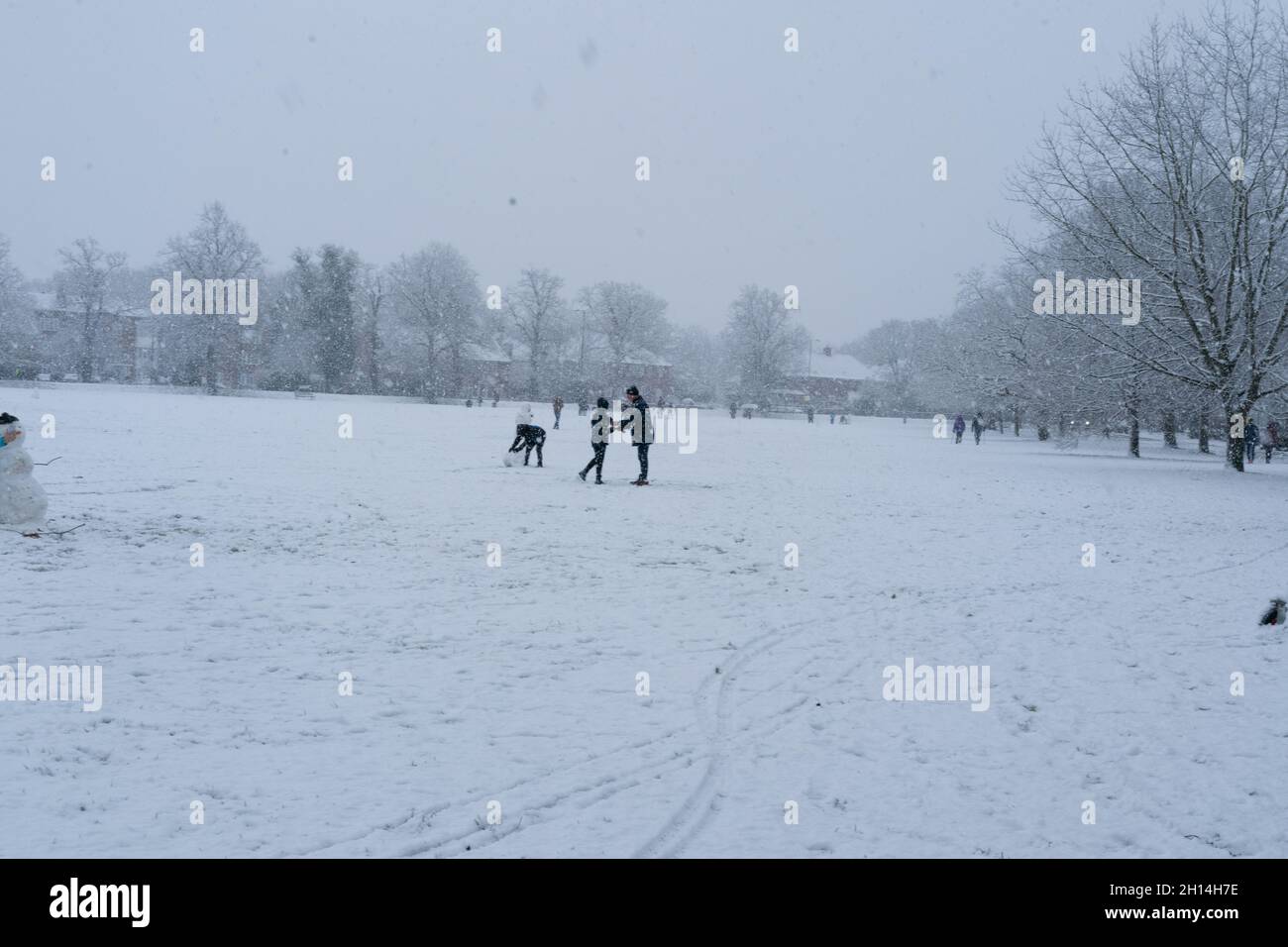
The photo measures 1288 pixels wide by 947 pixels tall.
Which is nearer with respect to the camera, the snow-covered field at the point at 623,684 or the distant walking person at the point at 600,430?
the snow-covered field at the point at 623,684

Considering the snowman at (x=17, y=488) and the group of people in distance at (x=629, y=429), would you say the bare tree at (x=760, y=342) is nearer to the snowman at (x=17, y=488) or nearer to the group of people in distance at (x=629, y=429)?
the group of people in distance at (x=629, y=429)

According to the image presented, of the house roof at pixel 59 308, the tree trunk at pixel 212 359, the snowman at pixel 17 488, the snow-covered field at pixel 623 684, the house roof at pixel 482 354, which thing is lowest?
the snow-covered field at pixel 623 684

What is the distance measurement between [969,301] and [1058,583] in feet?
204

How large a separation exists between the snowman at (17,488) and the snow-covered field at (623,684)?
545 millimetres

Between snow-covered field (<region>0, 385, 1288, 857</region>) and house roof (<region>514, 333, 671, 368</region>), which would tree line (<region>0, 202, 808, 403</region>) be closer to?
house roof (<region>514, 333, 671, 368</region>)

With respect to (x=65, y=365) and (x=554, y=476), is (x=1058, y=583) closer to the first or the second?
(x=554, y=476)

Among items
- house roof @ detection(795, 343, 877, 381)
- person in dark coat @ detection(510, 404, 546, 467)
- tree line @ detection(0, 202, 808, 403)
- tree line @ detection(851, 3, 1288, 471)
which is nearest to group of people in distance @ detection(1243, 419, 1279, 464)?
tree line @ detection(851, 3, 1288, 471)

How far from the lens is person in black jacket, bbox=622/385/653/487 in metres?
18.5

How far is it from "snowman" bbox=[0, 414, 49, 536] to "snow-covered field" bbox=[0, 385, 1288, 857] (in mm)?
545

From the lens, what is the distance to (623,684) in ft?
21.1

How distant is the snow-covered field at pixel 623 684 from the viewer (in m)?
4.25

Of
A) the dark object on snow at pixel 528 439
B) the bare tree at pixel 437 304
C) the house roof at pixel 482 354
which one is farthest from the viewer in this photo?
the house roof at pixel 482 354

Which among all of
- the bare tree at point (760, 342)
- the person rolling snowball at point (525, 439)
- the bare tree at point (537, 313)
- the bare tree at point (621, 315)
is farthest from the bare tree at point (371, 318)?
the person rolling snowball at point (525, 439)

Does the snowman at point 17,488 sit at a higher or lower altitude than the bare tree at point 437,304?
lower
